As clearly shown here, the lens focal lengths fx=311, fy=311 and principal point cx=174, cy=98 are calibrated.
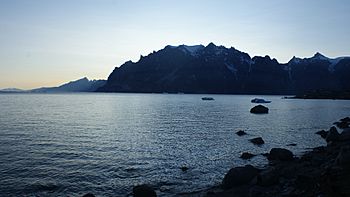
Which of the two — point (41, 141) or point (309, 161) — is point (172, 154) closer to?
point (309, 161)

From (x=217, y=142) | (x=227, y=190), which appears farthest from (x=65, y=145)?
(x=227, y=190)

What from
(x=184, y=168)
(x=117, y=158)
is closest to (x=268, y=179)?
(x=184, y=168)

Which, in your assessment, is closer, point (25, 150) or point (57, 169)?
point (57, 169)

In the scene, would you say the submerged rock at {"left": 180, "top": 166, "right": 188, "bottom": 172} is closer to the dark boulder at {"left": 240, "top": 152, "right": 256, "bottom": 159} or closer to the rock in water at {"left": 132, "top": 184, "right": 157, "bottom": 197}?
the dark boulder at {"left": 240, "top": 152, "right": 256, "bottom": 159}

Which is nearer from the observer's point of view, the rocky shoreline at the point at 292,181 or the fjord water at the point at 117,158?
the rocky shoreline at the point at 292,181

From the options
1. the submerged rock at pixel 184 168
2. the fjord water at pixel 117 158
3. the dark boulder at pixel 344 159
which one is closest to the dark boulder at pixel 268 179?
the dark boulder at pixel 344 159

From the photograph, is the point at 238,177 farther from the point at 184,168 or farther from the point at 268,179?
the point at 184,168

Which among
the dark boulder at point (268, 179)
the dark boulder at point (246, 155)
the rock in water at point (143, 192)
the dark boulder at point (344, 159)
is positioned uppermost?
the dark boulder at point (344, 159)

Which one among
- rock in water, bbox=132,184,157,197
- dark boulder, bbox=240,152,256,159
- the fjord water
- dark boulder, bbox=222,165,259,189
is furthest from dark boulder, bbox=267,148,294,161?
rock in water, bbox=132,184,157,197

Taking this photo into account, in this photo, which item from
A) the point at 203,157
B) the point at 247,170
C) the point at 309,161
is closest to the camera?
the point at 247,170

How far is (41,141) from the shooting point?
43.3 metres

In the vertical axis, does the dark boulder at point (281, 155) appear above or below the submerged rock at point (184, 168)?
above

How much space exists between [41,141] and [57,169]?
15397 millimetres

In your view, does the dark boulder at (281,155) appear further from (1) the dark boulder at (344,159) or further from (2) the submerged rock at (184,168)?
(1) the dark boulder at (344,159)
